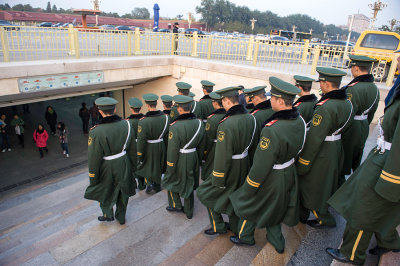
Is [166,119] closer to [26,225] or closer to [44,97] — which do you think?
[26,225]

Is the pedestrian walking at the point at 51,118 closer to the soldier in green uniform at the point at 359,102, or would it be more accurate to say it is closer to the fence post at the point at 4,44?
the fence post at the point at 4,44

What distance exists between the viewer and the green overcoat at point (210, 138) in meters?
4.31

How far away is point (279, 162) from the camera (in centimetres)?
287

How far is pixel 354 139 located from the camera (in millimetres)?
3771

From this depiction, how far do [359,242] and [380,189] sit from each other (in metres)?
0.67

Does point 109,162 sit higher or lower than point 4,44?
lower

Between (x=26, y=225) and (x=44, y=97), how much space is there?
546 cm

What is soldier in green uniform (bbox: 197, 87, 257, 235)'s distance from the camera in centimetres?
316

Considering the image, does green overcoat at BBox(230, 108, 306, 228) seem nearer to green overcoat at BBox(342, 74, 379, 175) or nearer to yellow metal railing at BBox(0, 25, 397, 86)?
green overcoat at BBox(342, 74, 379, 175)

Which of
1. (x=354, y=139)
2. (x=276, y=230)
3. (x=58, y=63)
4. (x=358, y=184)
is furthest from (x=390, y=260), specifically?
(x=58, y=63)

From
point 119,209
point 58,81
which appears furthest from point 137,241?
point 58,81

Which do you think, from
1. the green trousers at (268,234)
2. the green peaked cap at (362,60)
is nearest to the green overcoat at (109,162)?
the green trousers at (268,234)

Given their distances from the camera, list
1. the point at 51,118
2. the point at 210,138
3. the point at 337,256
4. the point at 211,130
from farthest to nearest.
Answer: the point at 51,118 → the point at 210,138 → the point at 211,130 → the point at 337,256

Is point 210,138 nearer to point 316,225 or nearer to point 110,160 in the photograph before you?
point 110,160
